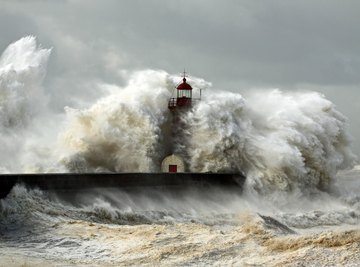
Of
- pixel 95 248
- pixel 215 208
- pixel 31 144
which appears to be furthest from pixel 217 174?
pixel 95 248

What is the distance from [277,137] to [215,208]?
5232 millimetres

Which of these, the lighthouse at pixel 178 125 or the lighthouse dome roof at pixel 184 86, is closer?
the lighthouse at pixel 178 125

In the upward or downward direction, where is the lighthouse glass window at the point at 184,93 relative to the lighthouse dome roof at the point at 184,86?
downward

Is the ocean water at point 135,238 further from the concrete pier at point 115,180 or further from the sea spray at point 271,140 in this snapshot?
the sea spray at point 271,140

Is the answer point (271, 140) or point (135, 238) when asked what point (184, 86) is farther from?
point (135, 238)

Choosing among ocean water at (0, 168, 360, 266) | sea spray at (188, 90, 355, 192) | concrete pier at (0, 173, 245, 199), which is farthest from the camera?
sea spray at (188, 90, 355, 192)

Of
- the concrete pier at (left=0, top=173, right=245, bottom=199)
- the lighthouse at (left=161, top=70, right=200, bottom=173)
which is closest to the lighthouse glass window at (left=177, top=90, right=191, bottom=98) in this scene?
the lighthouse at (left=161, top=70, right=200, bottom=173)

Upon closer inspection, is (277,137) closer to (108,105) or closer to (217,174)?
(217,174)

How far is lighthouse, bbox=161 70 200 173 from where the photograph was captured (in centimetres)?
2041

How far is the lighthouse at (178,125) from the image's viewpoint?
20.4 m

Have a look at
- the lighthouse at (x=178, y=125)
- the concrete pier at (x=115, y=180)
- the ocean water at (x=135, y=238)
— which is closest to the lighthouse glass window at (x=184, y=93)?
the lighthouse at (x=178, y=125)

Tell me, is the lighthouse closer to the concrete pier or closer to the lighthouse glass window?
the lighthouse glass window

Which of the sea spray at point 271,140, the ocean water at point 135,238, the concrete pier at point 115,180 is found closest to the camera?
the ocean water at point 135,238

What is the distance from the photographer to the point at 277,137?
21.2 m
